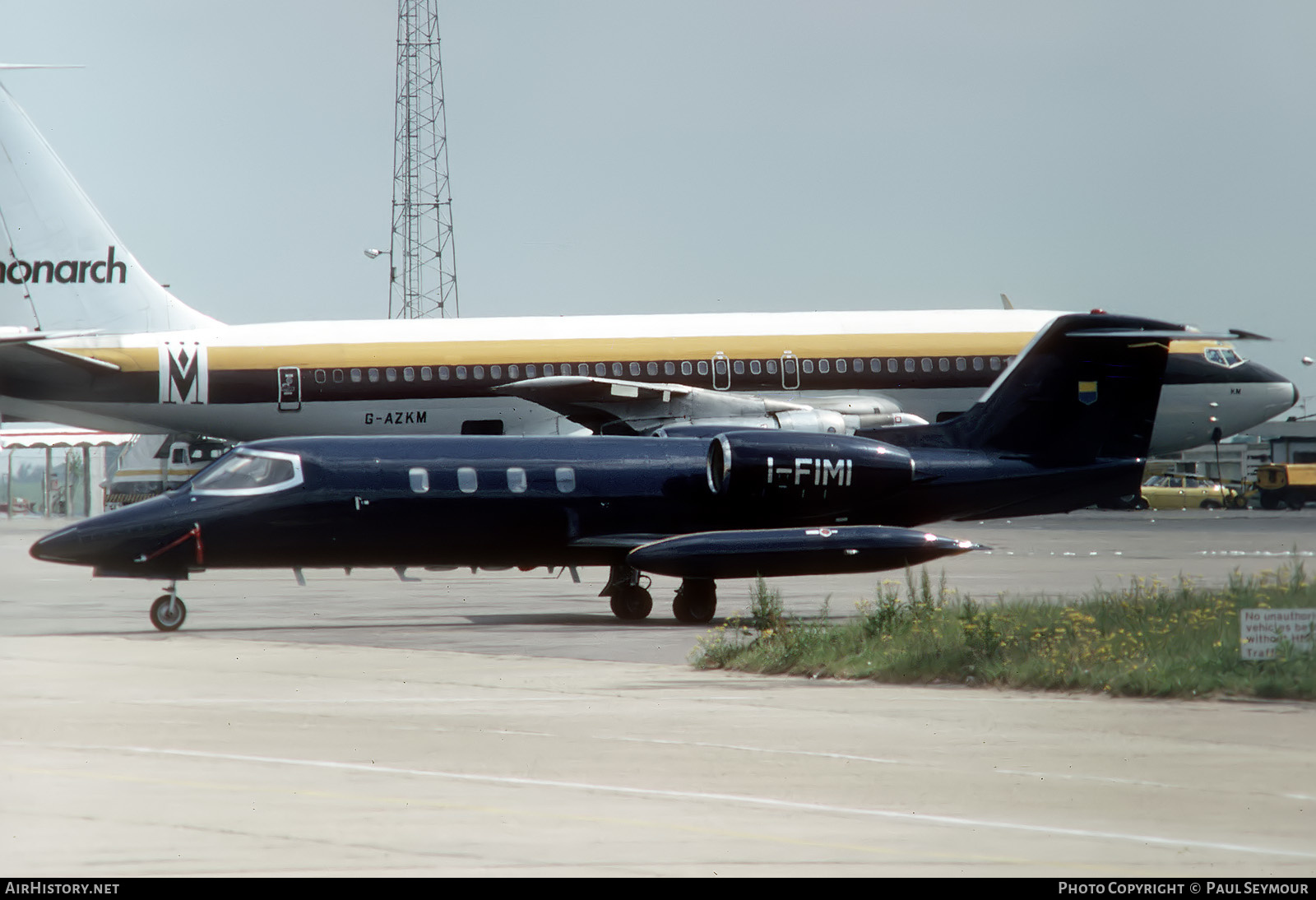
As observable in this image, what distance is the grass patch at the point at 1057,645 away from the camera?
44.5 ft

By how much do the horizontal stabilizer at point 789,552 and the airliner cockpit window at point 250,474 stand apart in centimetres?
468

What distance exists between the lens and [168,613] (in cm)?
2055

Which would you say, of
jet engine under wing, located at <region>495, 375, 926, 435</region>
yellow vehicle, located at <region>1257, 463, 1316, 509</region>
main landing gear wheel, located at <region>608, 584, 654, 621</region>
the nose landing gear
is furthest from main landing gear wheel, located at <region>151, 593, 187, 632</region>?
yellow vehicle, located at <region>1257, 463, 1316, 509</region>

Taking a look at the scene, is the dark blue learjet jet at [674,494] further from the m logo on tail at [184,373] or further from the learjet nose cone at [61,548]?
the m logo on tail at [184,373]

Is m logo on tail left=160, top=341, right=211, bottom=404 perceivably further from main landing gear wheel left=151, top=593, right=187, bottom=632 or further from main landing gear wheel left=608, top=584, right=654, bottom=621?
main landing gear wheel left=608, top=584, right=654, bottom=621

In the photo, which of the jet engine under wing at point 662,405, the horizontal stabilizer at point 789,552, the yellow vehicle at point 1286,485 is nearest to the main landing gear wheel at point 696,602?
the horizontal stabilizer at point 789,552

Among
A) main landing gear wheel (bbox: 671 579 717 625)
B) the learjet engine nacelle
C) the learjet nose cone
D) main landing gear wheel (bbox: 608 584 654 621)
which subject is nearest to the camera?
the learjet nose cone

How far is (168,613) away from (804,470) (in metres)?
8.57

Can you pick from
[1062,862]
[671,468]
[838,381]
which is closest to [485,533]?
[671,468]

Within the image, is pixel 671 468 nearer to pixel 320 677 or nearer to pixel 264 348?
pixel 320 677

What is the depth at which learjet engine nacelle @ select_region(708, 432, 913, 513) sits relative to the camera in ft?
74.5

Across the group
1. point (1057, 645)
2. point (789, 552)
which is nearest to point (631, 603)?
point (789, 552)

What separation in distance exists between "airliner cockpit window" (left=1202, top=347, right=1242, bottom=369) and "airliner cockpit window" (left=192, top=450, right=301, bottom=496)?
26319mm
